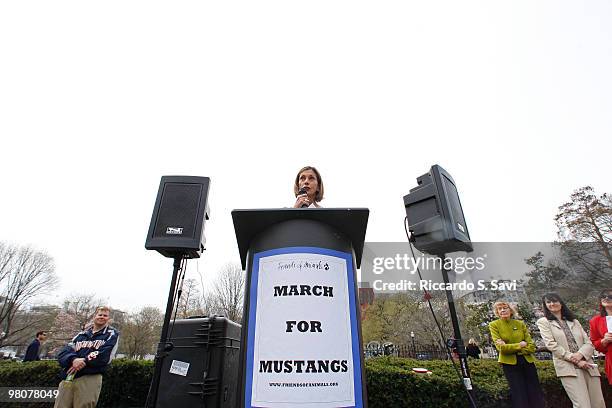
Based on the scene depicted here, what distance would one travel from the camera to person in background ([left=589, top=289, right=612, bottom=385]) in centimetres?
447

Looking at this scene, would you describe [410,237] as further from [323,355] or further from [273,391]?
[273,391]

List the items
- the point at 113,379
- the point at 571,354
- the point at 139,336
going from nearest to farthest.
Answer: the point at 571,354 < the point at 113,379 < the point at 139,336

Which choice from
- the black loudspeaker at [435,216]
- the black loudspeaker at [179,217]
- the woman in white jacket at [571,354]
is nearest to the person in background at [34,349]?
the black loudspeaker at [179,217]

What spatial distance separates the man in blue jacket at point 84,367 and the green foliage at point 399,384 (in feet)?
9.89

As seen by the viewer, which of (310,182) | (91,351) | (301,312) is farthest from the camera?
(91,351)

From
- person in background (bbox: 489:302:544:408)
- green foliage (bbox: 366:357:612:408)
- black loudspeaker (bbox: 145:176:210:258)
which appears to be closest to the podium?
black loudspeaker (bbox: 145:176:210:258)

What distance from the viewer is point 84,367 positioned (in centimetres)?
430

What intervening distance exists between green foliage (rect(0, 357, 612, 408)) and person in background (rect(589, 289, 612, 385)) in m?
1.44

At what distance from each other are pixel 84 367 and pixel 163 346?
7.45 ft

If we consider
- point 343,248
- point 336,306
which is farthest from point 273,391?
point 343,248

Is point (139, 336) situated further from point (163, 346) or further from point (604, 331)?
point (604, 331)

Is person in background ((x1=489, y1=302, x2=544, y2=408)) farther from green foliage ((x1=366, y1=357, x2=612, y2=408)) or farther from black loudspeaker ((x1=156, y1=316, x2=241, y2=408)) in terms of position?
black loudspeaker ((x1=156, y1=316, x2=241, y2=408))

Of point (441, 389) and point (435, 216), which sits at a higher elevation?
point (435, 216)

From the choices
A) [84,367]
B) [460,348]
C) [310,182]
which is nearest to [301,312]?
[460,348]
